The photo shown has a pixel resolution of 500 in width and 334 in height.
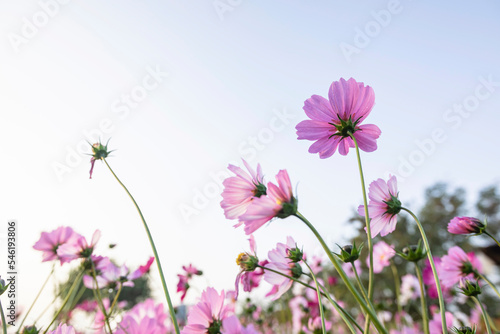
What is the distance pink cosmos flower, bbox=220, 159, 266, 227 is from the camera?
26.5 inches

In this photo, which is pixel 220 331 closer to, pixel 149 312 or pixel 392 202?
pixel 392 202

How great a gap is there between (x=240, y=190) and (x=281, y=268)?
0.70 ft

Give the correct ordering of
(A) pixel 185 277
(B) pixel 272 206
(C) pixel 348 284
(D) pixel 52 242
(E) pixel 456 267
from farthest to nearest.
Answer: (A) pixel 185 277, (D) pixel 52 242, (E) pixel 456 267, (B) pixel 272 206, (C) pixel 348 284

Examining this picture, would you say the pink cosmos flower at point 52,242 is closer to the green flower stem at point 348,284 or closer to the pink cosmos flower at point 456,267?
the green flower stem at point 348,284

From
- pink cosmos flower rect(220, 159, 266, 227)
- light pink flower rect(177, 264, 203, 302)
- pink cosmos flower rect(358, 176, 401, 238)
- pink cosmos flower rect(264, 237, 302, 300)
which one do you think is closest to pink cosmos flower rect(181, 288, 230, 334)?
pink cosmos flower rect(264, 237, 302, 300)

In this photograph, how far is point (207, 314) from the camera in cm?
87

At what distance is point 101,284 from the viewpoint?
172cm

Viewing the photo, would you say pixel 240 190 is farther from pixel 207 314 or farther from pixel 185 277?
pixel 185 277

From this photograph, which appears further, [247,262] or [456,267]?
[456,267]

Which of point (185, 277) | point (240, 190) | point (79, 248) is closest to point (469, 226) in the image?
point (240, 190)

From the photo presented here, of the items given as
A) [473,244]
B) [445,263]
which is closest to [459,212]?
[473,244]

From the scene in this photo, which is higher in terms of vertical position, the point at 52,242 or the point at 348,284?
the point at 52,242

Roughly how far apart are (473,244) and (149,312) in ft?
43.0

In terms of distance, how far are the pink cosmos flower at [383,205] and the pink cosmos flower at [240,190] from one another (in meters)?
0.22
